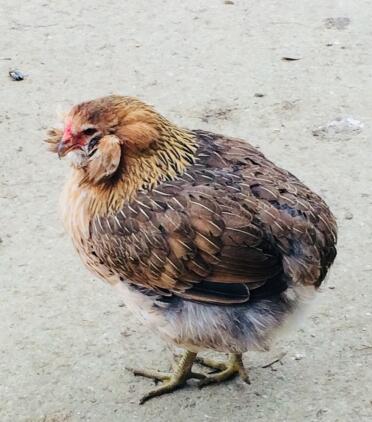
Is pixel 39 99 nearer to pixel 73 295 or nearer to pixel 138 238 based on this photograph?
pixel 73 295

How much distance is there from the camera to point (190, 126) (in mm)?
5859

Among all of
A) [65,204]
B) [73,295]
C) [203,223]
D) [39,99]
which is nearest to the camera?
[203,223]

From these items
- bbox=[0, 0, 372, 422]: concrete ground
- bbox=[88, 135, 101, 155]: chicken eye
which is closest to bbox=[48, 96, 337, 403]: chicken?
bbox=[88, 135, 101, 155]: chicken eye

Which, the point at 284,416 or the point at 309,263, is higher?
the point at 309,263

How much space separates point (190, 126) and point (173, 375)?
2.13 metres

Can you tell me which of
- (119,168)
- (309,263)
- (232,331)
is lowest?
(232,331)

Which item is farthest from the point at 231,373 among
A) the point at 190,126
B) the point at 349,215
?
the point at 190,126

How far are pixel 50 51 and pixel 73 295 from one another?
8.81 ft

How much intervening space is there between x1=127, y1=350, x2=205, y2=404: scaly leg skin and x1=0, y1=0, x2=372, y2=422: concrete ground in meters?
0.04

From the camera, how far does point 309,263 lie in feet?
12.0

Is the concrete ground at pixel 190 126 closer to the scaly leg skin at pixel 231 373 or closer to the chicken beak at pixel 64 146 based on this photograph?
the scaly leg skin at pixel 231 373

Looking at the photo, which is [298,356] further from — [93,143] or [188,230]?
[93,143]

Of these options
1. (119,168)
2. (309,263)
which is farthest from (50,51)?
(309,263)

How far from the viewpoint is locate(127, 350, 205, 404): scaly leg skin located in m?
4.08
